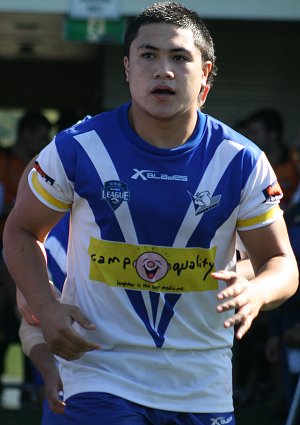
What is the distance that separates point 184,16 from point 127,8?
6933mm

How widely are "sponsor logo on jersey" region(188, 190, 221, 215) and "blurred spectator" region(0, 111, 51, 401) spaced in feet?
19.3

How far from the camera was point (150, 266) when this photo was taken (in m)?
4.02

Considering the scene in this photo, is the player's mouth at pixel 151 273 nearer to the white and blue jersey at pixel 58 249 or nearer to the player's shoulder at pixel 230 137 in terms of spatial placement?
the player's shoulder at pixel 230 137

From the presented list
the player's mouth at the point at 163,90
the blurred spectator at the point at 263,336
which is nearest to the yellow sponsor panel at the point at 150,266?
the player's mouth at the point at 163,90

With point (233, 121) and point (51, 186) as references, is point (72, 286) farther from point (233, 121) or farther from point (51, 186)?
point (233, 121)

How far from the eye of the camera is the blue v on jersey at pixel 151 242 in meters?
4.04

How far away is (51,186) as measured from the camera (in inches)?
159

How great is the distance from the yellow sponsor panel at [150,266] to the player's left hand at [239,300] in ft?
1.24

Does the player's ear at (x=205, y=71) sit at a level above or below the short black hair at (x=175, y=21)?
below

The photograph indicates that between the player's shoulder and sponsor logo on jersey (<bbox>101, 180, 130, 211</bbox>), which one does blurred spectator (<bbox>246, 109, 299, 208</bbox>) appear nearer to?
the player's shoulder

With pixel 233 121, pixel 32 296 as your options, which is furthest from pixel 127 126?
pixel 233 121

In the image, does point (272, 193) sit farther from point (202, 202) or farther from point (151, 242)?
point (151, 242)

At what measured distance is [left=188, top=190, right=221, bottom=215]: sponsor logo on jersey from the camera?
13.3 feet

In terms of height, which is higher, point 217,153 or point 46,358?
point 217,153
